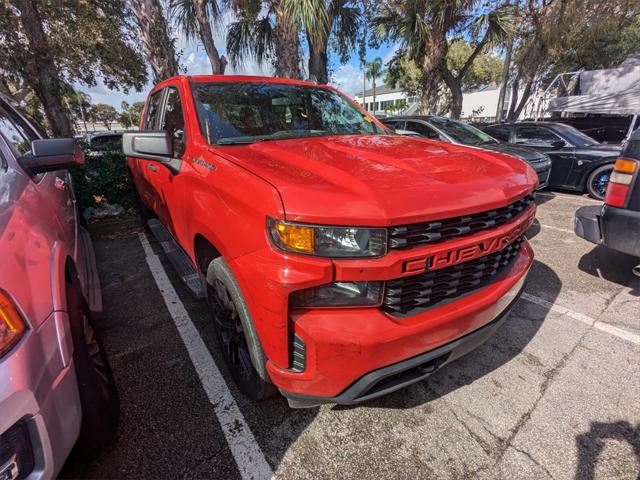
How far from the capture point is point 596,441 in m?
1.76

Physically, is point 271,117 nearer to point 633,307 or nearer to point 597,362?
point 597,362

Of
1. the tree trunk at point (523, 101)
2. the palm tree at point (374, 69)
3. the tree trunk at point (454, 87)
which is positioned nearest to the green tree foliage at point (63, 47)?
the tree trunk at point (454, 87)

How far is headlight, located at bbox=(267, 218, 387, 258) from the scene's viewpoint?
52.1 inches

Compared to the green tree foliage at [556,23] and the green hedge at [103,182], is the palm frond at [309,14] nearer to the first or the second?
the green hedge at [103,182]

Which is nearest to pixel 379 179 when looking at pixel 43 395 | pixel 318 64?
pixel 43 395

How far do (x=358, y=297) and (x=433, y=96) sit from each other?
39.3ft

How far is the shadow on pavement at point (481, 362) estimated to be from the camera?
2.04 meters

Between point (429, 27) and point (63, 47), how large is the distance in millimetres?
13313

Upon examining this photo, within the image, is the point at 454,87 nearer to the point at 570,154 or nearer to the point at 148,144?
the point at 570,154

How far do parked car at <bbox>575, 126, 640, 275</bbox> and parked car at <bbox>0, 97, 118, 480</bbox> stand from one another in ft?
12.4

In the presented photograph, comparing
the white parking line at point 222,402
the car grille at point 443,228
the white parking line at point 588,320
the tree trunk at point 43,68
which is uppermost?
the tree trunk at point 43,68

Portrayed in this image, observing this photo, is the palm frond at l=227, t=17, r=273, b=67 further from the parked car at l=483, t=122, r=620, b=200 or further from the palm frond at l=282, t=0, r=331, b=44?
the parked car at l=483, t=122, r=620, b=200

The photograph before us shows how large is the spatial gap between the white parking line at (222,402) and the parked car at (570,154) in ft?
25.6

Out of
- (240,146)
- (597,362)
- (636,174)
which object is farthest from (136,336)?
(636,174)
